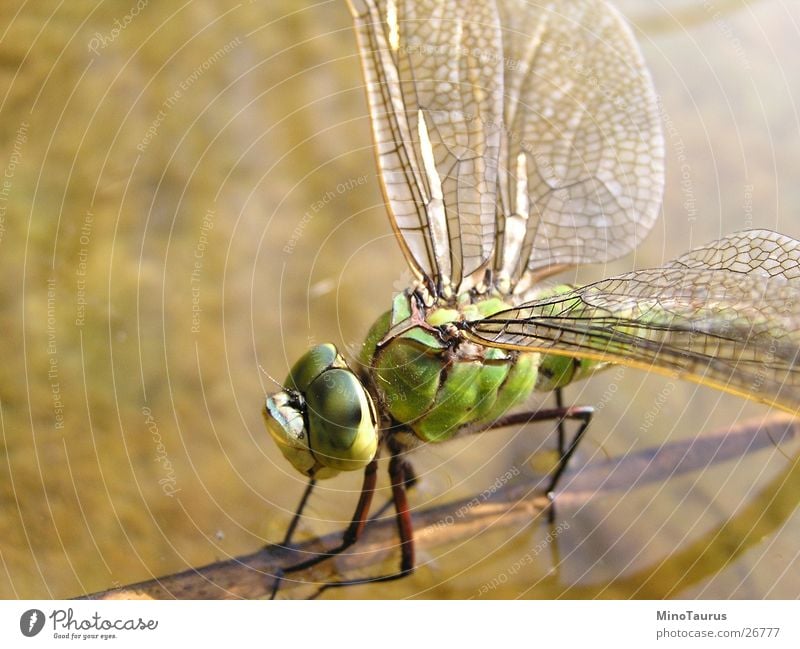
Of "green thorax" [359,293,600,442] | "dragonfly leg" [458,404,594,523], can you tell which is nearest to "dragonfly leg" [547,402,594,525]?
"dragonfly leg" [458,404,594,523]

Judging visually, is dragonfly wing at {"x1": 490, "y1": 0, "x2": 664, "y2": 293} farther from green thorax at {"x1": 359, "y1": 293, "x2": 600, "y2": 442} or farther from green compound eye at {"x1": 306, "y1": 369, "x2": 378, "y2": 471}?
green compound eye at {"x1": 306, "y1": 369, "x2": 378, "y2": 471}

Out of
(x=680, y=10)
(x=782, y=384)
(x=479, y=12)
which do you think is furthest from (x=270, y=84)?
(x=782, y=384)

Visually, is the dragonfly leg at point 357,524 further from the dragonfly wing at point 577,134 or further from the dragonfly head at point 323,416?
the dragonfly wing at point 577,134
